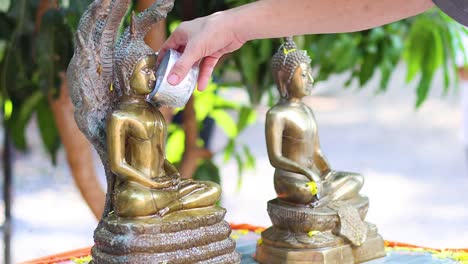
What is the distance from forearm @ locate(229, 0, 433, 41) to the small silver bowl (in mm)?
99

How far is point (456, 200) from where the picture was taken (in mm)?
3779

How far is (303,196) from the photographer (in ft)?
4.50

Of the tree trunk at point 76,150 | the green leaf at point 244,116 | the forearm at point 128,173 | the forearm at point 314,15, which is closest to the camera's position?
the forearm at point 314,15

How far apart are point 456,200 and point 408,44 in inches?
77.3

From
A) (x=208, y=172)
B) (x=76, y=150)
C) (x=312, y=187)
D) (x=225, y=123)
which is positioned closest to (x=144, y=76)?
(x=312, y=187)

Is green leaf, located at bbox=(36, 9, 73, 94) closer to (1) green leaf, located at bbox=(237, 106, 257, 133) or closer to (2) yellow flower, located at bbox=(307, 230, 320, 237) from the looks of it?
(1) green leaf, located at bbox=(237, 106, 257, 133)

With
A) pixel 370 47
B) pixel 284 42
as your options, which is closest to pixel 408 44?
pixel 370 47

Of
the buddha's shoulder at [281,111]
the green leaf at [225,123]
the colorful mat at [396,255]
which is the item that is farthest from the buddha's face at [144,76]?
the green leaf at [225,123]

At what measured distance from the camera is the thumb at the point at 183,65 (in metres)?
1.13

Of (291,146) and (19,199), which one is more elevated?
(291,146)

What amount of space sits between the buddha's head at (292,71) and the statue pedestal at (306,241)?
0.69ft

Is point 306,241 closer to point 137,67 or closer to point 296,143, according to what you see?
point 296,143

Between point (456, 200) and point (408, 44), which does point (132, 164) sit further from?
point (456, 200)

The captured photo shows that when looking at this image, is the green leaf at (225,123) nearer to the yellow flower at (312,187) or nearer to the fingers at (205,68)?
the yellow flower at (312,187)
